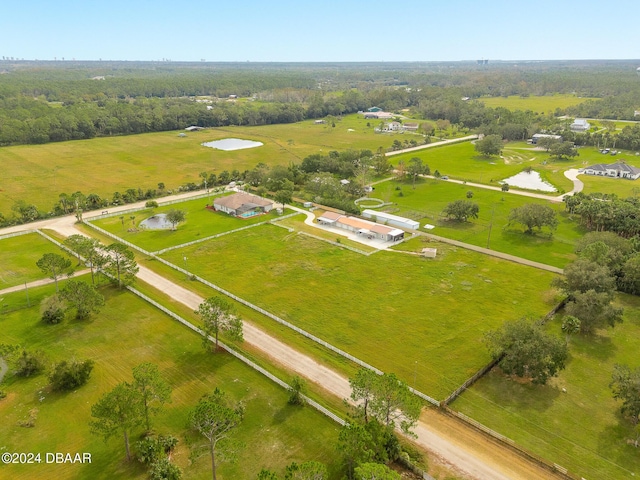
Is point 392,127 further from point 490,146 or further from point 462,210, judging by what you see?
point 462,210

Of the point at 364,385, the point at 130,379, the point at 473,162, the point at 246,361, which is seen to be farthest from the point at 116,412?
the point at 473,162

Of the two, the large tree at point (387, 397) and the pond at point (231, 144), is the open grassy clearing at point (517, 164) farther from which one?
the large tree at point (387, 397)

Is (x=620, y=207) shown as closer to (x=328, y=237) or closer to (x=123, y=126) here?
(x=328, y=237)

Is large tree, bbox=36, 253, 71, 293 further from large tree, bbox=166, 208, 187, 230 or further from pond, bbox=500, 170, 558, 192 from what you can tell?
pond, bbox=500, 170, 558, 192

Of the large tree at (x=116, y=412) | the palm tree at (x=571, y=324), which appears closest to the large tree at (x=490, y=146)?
the palm tree at (x=571, y=324)

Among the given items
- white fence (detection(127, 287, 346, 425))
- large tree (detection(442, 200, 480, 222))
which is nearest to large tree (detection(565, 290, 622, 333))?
white fence (detection(127, 287, 346, 425))

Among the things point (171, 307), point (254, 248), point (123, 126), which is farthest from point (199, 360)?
point (123, 126)

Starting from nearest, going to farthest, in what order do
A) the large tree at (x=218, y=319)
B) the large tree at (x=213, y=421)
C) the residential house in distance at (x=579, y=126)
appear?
the large tree at (x=213, y=421), the large tree at (x=218, y=319), the residential house in distance at (x=579, y=126)
